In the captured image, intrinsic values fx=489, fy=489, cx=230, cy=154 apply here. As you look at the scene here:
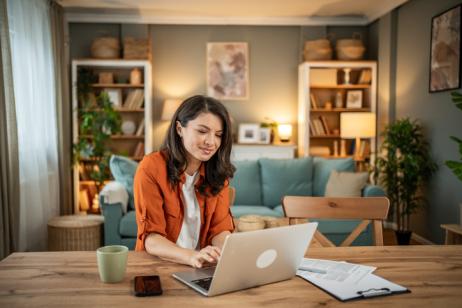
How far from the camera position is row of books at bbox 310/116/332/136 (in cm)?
619

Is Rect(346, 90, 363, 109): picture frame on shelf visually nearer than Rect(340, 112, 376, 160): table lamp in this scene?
No

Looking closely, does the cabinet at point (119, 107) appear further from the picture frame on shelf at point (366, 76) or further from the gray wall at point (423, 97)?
the gray wall at point (423, 97)

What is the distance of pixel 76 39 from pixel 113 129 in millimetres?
1567

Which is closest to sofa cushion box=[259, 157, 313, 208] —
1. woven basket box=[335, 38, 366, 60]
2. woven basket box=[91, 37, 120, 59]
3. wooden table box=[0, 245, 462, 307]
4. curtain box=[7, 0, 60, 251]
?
woven basket box=[335, 38, 366, 60]

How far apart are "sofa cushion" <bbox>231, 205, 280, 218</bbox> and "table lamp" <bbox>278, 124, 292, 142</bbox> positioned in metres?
1.85

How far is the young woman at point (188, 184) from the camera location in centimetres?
167

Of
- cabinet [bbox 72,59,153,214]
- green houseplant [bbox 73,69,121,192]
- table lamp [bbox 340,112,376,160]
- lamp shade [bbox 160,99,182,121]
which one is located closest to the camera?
green houseplant [bbox 73,69,121,192]

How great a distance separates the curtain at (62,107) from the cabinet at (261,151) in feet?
6.56

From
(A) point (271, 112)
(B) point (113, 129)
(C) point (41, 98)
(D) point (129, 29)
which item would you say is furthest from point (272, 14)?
(C) point (41, 98)

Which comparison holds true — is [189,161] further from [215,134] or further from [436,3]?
[436,3]

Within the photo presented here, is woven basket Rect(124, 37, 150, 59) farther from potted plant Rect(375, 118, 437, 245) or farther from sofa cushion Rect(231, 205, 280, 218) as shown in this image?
potted plant Rect(375, 118, 437, 245)

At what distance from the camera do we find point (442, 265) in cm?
150

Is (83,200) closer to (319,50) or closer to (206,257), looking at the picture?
(319,50)

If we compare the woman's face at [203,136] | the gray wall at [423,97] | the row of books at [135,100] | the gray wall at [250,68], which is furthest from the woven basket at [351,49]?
the woman's face at [203,136]
